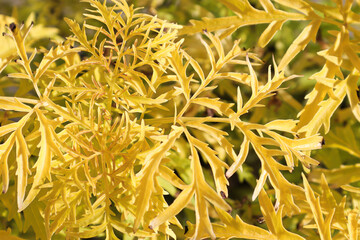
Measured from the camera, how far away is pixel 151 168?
365 mm

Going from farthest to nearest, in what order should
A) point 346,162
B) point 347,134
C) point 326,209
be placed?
point 346,162 → point 347,134 → point 326,209

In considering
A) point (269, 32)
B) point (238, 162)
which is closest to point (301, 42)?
point (269, 32)

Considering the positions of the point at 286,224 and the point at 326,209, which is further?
the point at 286,224

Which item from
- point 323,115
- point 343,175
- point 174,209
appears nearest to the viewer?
point 174,209

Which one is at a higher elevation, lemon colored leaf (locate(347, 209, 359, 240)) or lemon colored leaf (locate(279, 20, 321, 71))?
lemon colored leaf (locate(279, 20, 321, 71))

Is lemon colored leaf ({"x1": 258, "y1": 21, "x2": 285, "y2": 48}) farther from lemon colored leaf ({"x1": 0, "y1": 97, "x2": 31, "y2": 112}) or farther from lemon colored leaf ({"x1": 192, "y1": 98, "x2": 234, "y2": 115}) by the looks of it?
lemon colored leaf ({"x1": 0, "y1": 97, "x2": 31, "y2": 112})

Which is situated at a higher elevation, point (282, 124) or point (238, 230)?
point (282, 124)

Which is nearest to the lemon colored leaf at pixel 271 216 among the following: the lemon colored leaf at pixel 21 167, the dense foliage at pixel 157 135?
the dense foliage at pixel 157 135

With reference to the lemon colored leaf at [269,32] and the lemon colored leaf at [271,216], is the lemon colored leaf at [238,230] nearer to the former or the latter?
the lemon colored leaf at [271,216]

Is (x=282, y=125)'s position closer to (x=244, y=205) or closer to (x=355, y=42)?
(x=355, y=42)

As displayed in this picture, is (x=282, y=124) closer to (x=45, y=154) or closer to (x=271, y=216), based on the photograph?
(x=271, y=216)

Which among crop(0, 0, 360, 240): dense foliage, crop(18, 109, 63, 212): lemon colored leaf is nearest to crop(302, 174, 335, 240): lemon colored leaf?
crop(0, 0, 360, 240): dense foliage

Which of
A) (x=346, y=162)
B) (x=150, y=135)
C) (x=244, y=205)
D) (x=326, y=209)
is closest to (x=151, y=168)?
(x=150, y=135)

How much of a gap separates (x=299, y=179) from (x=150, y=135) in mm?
357
